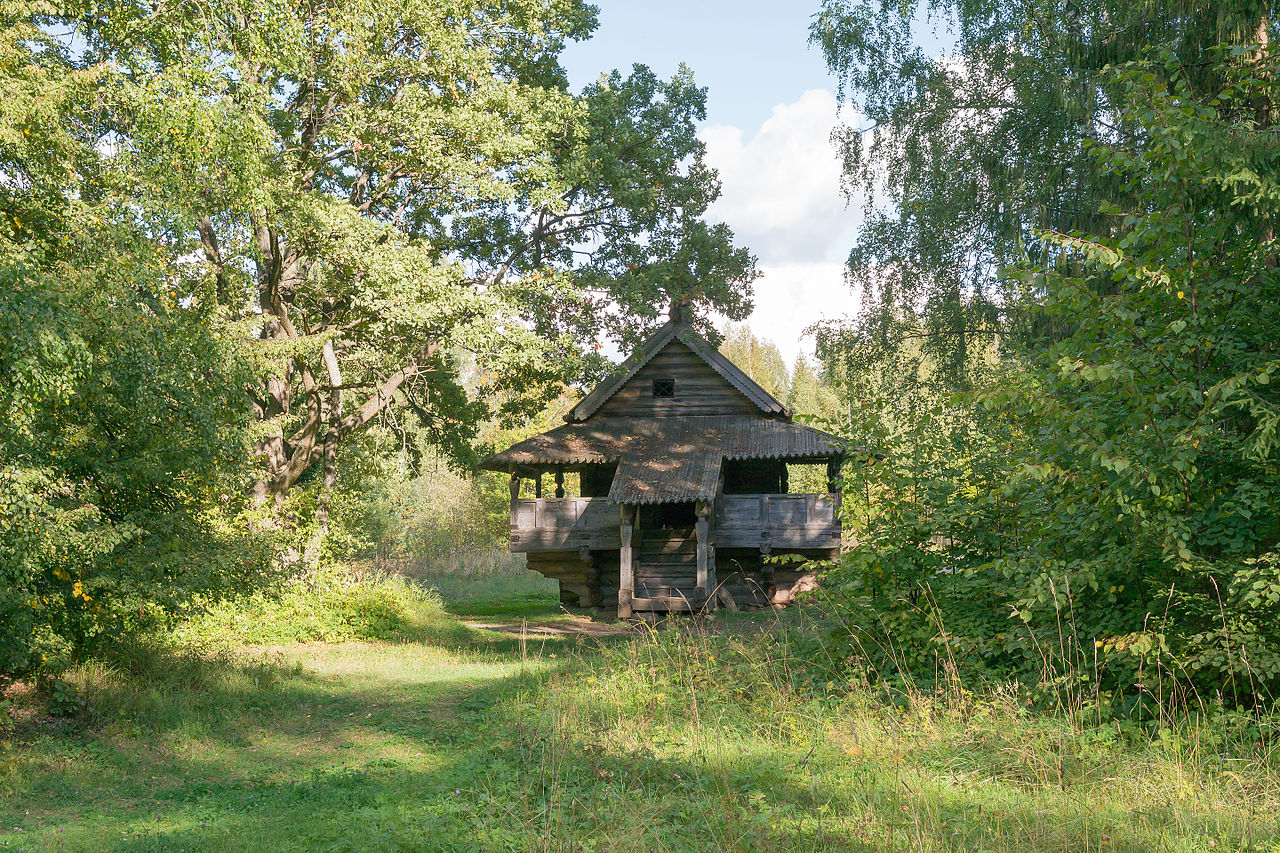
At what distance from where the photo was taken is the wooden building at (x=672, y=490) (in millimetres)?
19562

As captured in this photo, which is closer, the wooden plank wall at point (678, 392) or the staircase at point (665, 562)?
the staircase at point (665, 562)

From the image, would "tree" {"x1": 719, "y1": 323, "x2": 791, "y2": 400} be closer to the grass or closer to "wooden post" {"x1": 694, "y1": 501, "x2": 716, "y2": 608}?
"wooden post" {"x1": 694, "y1": 501, "x2": 716, "y2": 608}

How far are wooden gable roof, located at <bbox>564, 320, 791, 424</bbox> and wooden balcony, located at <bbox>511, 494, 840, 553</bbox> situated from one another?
2388 millimetres

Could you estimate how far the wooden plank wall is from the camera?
867 inches

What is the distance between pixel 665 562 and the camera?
21.4 meters

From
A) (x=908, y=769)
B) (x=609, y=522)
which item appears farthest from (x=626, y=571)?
(x=908, y=769)

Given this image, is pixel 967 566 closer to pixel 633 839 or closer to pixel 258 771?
pixel 633 839

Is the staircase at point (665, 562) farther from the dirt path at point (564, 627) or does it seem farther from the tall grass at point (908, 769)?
the tall grass at point (908, 769)

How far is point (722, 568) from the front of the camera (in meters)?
22.1

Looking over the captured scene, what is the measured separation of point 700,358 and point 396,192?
7.87m

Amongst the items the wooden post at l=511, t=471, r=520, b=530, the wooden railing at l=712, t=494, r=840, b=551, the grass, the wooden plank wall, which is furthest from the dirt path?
the grass

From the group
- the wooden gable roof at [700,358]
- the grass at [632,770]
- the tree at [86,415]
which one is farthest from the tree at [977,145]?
the tree at [86,415]

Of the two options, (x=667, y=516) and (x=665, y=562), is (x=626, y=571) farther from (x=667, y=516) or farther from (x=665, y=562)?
(x=667, y=516)

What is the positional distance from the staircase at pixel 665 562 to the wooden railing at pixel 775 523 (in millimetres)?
987
